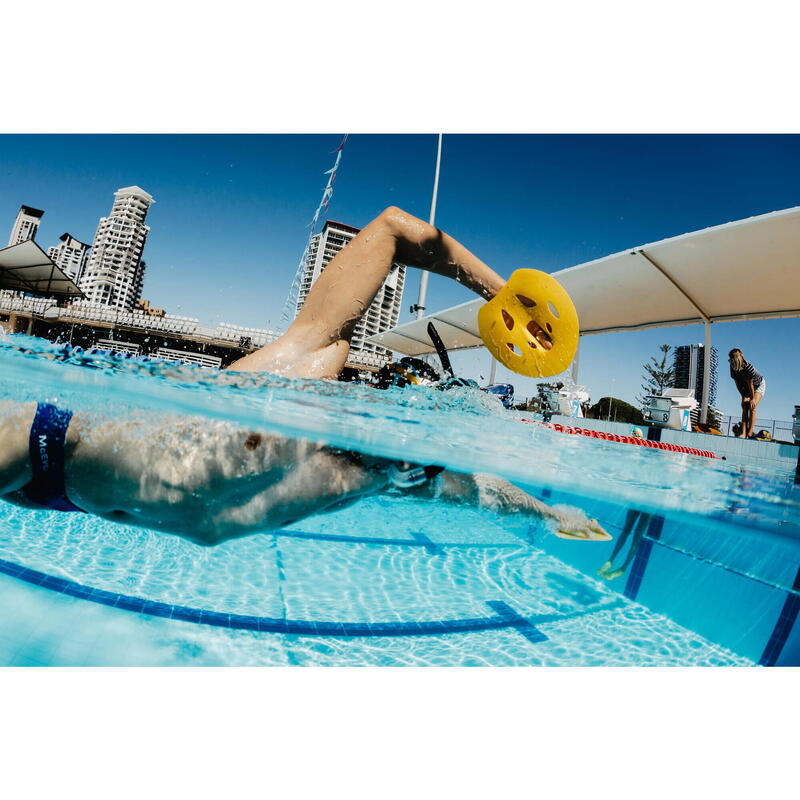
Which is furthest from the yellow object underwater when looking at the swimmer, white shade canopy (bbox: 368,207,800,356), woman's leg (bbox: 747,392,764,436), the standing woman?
woman's leg (bbox: 747,392,764,436)

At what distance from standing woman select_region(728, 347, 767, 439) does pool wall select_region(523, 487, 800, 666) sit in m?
6.25

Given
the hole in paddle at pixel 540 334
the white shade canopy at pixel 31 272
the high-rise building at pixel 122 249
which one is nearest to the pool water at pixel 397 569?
the hole in paddle at pixel 540 334

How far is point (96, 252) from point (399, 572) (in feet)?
119

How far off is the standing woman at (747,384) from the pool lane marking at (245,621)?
8.02 meters

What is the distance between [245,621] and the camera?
3.71 m

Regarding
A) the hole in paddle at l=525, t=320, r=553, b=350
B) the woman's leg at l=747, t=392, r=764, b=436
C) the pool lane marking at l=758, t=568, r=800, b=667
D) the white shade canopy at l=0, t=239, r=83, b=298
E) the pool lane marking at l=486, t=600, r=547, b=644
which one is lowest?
the pool lane marking at l=486, t=600, r=547, b=644

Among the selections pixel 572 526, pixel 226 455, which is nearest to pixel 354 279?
pixel 226 455

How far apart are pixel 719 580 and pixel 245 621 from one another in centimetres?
416

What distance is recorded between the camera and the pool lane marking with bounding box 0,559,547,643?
11.8 feet

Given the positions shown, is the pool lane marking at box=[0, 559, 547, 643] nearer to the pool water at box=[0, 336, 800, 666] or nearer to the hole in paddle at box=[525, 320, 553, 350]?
the pool water at box=[0, 336, 800, 666]

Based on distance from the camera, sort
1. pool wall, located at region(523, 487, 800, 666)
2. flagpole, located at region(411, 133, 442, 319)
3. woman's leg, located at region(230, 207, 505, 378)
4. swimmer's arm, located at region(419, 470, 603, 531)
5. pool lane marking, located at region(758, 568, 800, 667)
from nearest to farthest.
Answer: woman's leg, located at region(230, 207, 505, 378) → swimmer's arm, located at region(419, 470, 603, 531) → pool wall, located at region(523, 487, 800, 666) → pool lane marking, located at region(758, 568, 800, 667) → flagpole, located at region(411, 133, 442, 319)

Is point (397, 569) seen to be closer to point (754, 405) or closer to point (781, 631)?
point (781, 631)

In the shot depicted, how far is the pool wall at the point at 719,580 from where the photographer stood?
3055 millimetres

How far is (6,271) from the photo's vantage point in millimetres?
8008
